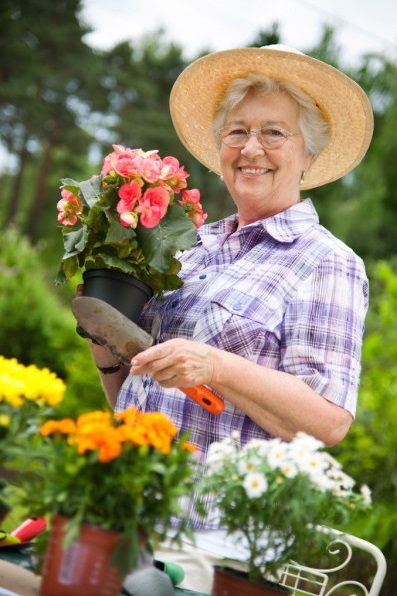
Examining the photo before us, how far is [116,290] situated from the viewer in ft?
6.86

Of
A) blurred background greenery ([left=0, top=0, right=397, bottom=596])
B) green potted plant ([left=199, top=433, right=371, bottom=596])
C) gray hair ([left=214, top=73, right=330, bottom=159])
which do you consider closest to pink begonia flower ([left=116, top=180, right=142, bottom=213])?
gray hair ([left=214, top=73, right=330, bottom=159])

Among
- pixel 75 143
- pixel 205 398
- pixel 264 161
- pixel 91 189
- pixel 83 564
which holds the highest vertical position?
pixel 75 143

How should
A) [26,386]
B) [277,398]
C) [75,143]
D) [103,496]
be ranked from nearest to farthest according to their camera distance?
[103,496], [26,386], [277,398], [75,143]

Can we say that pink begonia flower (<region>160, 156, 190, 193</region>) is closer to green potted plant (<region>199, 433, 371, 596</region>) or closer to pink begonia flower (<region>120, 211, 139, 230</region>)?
pink begonia flower (<region>120, 211, 139, 230</region>)

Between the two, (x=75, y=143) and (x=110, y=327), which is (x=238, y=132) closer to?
(x=110, y=327)

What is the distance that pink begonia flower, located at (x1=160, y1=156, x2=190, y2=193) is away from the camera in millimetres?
2123

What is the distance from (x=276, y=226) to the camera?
2395mm

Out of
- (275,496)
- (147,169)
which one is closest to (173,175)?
(147,169)

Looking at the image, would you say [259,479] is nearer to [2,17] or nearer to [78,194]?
[78,194]

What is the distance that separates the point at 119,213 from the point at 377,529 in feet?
14.5

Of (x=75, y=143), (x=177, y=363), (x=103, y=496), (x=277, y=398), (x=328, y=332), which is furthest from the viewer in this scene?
(x=75, y=143)

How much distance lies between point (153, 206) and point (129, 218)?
0.07 meters

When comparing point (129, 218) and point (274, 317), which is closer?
point (129, 218)

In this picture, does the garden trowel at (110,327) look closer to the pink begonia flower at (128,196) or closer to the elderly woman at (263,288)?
the elderly woman at (263,288)
